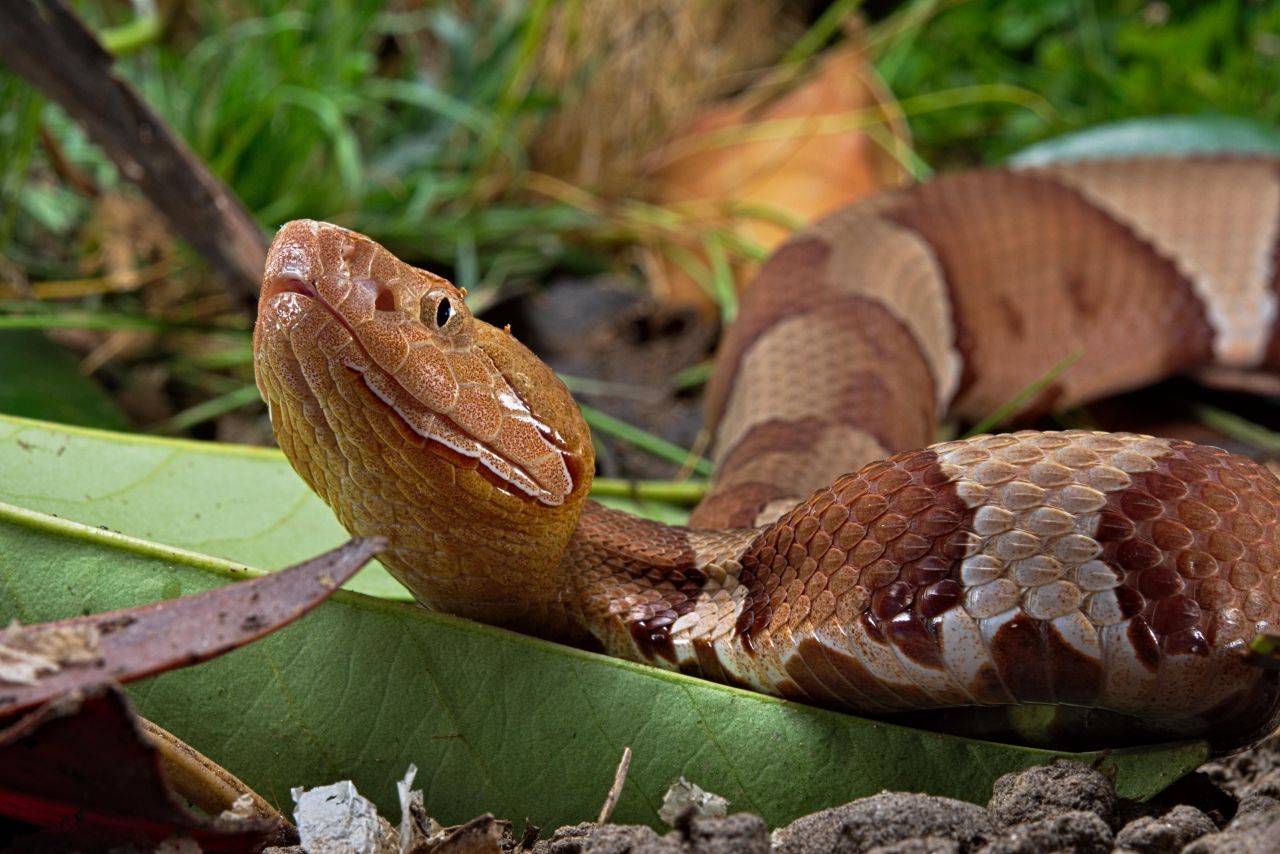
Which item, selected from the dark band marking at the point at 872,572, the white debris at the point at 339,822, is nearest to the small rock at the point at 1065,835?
the dark band marking at the point at 872,572

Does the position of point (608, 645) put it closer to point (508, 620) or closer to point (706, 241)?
point (508, 620)

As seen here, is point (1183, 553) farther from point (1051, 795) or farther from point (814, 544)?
point (814, 544)

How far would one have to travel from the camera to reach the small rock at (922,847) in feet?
4.24

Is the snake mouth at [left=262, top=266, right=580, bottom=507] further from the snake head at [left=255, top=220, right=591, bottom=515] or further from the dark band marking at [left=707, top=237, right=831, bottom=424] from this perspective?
the dark band marking at [left=707, top=237, right=831, bottom=424]

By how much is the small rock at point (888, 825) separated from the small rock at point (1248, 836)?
0.22m

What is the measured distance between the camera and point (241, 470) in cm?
222

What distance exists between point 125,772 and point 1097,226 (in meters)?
3.10

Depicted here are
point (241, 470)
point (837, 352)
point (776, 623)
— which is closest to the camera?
point (776, 623)

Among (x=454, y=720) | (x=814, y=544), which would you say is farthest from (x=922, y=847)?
(x=454, y=720)

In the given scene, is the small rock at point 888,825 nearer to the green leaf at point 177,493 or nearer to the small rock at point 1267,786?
the small rock at point 1267,786

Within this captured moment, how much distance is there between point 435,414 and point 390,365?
0.09m

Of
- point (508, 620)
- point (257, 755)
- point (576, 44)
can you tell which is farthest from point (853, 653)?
point (576, 44)

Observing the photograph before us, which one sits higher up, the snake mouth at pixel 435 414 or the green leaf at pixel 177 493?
the snake mouth at pixel 435 414

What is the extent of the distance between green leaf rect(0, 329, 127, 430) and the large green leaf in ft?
3.53
